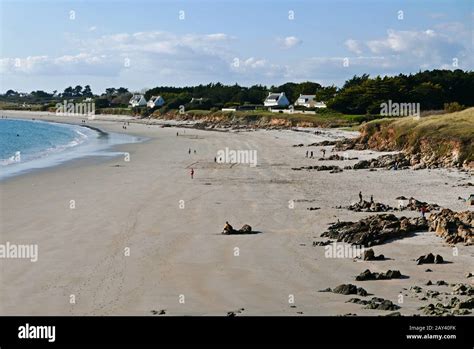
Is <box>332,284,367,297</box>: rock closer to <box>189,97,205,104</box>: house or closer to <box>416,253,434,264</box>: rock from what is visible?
<box>416,253,434,264</box>: rock

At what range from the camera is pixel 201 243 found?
18688mm

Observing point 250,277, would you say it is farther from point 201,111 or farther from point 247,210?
point 201,111

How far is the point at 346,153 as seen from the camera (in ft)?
151

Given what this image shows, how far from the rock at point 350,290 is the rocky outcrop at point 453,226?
4.94 meters

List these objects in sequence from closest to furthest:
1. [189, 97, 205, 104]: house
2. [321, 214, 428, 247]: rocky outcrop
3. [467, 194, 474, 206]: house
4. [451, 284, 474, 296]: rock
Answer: [451, 284, 474, 296]: rock, [321, 214, 428, 247]: rocky outcrop, [467, 194, 474, 206]: house, [189, 97, 205, 104]: house

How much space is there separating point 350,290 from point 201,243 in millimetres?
6583

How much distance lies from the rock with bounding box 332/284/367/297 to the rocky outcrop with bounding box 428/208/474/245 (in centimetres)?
494

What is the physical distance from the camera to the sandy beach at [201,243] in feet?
43.2

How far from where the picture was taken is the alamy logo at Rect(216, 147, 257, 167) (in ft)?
145

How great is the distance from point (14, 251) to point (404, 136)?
104ft

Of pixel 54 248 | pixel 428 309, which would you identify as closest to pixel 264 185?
pixel 54 248
